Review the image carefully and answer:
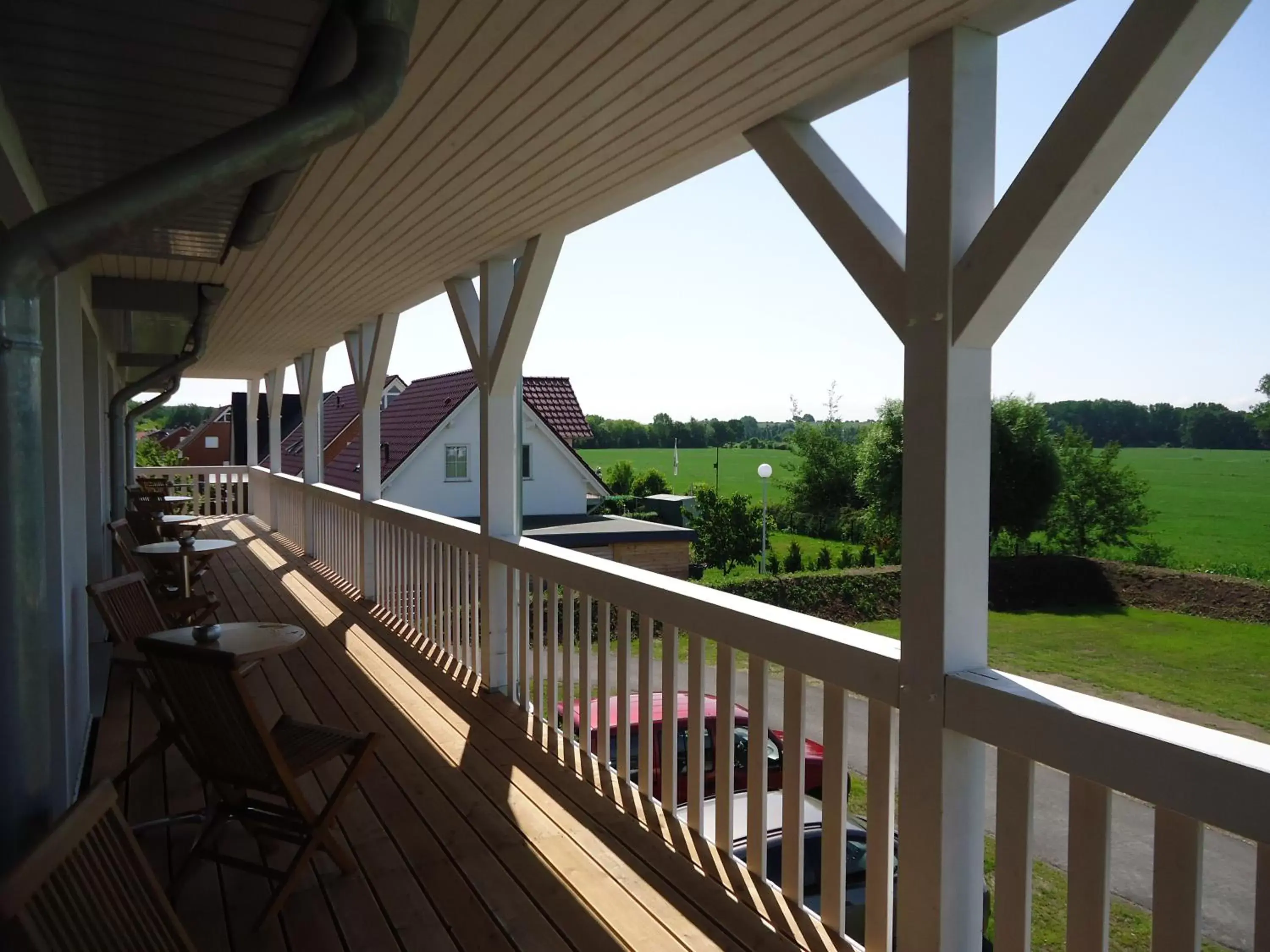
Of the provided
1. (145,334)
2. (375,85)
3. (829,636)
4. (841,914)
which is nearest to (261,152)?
(375,85)

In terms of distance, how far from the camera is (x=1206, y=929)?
3.26 m

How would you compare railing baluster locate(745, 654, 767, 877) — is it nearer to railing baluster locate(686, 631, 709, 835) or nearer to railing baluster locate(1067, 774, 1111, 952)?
railing baluster locate(686, 631, 709, 835)

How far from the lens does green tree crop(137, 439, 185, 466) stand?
21391 mm

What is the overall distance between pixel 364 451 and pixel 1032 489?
20.3 ft

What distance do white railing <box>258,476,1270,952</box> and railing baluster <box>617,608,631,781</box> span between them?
0.03ft

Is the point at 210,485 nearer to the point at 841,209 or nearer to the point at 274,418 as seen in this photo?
the point at 274,418

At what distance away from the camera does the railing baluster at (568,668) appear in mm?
3825

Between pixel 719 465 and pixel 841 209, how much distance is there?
3660mm

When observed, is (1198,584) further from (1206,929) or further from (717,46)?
(1206,929)

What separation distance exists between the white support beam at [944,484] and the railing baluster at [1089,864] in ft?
0.82

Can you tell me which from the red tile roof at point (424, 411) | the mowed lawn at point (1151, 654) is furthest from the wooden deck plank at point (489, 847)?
the red tile roof at point (424, 411)

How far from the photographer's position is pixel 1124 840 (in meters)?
4.82

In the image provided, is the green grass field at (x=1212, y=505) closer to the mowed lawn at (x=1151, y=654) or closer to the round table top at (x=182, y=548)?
the mowed lawn at (x=1151, y=654)

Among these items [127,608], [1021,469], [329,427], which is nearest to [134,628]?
[127,608]
